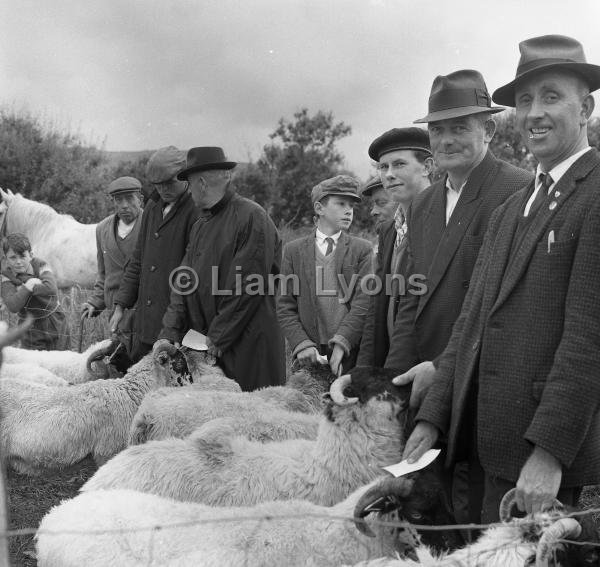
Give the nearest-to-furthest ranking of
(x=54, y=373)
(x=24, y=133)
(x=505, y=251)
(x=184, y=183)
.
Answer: (x=505, y=251)
(x=184, y=183)
(x=54, y=373)
(x=24, y=133)

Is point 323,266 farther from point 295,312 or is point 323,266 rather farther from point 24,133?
point 24,133

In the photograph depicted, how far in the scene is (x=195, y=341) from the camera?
616cm

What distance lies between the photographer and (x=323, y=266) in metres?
6.46

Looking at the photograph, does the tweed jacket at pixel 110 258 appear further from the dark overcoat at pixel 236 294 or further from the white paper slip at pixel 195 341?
the white paper slip at pixel 195 341

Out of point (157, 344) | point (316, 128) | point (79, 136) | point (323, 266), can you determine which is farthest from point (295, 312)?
point (79, 136)

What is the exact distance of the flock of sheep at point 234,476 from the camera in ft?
10.1

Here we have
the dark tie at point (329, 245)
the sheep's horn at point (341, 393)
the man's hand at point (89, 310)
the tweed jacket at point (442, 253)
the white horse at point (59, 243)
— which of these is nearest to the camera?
the tweed jacket at point (442, 253)

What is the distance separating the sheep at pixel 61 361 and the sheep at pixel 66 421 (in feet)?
5.34

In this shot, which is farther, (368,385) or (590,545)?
(368,385)

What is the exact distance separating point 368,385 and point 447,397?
0.82 metres

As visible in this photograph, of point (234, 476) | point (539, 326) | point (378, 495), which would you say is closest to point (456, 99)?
point (539, 326)

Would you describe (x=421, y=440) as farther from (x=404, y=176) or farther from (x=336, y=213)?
(x=336, y=213)

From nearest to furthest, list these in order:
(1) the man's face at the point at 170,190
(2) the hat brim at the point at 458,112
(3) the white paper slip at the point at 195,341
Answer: (2) the hat brim at the point at 458,112
(3) the white paper slip at the point at 195,341
(1) the man's face at the point at 170,190

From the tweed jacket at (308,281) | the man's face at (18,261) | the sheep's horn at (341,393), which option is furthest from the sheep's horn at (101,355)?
the sheep's horn at (341,393)
